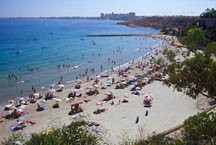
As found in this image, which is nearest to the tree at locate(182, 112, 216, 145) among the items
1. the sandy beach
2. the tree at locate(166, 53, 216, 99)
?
the tree at locate(166, 53, 216, 99)

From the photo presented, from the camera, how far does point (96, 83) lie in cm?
3444

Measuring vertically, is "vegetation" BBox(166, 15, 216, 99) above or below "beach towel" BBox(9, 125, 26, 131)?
above

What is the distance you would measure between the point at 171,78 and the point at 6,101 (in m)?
20.0

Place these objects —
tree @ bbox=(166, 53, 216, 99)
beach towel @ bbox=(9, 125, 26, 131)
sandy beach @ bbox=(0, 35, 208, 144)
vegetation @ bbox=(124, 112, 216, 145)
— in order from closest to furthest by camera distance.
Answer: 1. vegetation @ bbox=(124, 112, 216, 145)
2. tree @ bbox=(166, 53, 216, 99)
3. sandy beach @ bbox=(0, 35, 208, 144)
4. beach towel @ bbox=(9, 125, 26, 131)

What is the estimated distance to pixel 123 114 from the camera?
2227 centimetres

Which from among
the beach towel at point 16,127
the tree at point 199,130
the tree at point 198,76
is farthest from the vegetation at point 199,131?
the beach towel at point 16,127

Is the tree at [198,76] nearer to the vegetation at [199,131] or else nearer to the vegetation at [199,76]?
the vegetation at [199,76]

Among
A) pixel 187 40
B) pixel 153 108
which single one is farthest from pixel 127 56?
pixel 153 108

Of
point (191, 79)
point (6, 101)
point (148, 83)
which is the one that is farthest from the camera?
point (148, 83)

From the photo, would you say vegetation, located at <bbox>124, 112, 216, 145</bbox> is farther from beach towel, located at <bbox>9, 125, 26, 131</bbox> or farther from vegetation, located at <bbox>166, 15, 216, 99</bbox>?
beach towel, located at <bbox>9, 125, 26, 131</bbox>

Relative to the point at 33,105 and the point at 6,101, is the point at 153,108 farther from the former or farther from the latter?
the point at 6,101

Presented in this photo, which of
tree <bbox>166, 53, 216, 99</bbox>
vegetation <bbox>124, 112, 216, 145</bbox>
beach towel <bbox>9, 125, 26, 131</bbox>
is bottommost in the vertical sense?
beach towel <bbox>9, 125, 26, 131</bbox>

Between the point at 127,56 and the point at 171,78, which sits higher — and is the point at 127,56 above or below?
below

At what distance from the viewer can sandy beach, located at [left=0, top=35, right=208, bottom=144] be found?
19.0 m
